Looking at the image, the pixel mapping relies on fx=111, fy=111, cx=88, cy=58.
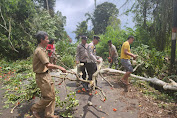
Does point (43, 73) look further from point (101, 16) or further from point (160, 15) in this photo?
point (101, 16)

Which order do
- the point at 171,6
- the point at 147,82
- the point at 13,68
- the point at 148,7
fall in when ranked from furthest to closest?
1. the point at 13,68
2. the point at 148,7
3. the point at 147,82
4. the point at 171,6

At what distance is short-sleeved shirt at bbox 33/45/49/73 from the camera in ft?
7.45

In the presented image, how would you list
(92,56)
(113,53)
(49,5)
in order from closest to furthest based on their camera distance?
(92,56) → (113,53) → (49,5)

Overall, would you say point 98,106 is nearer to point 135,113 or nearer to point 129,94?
point 135,113

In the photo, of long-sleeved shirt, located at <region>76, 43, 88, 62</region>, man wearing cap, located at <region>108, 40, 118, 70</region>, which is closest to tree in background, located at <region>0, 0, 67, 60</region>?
man wearing cap, located at <region>108, 40, 118, 70</region>

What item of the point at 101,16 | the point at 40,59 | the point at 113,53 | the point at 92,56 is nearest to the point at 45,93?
the point at 40,59

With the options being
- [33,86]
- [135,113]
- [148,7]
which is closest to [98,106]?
[135,113]

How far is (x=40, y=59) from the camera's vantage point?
2.28 metres

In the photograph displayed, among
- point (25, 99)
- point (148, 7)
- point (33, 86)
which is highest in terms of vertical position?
point (148, 7)

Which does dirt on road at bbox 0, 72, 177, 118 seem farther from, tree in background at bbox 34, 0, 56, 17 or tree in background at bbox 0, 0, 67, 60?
tree in background at bbox 34, 0, 56, 17


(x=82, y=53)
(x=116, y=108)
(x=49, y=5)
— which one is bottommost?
(x=116, y=108)

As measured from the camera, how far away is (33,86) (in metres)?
3.48

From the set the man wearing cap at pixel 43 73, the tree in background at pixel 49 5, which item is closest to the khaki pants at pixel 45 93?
the man wearing cap at pixel 43 73

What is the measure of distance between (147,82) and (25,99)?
4.96 metres
